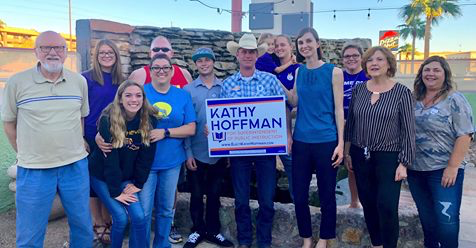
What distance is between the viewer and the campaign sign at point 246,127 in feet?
10.2

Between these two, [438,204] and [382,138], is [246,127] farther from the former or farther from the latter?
[438,204]

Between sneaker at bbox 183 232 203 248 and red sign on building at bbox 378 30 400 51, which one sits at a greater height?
red sign on building at bbox 378 30 400 51

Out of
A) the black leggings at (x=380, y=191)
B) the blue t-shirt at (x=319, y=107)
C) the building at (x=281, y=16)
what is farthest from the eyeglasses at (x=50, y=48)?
the building at (x=281, y=16)

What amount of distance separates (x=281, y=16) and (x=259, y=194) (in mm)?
28937

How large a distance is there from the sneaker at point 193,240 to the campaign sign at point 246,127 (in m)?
0.83

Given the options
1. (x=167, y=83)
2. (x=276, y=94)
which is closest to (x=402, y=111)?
(x=276, y=94)

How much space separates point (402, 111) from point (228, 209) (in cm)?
186

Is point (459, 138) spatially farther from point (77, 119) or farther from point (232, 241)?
point (77, 119)

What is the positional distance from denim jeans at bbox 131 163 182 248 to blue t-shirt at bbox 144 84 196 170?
0.08 metres

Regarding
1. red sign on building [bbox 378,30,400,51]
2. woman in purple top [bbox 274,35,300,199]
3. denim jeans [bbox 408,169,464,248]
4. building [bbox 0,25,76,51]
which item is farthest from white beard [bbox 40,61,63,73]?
red sign on building [bbox 378,30,400,51]

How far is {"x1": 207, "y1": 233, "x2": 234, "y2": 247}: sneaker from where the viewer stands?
340cm

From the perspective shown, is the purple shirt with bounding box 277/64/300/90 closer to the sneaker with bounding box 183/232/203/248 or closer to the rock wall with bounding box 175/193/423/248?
the rock wall with bounding box 175/193/423/248

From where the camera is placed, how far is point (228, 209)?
11.7 feet

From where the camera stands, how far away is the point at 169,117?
9.77 ft
